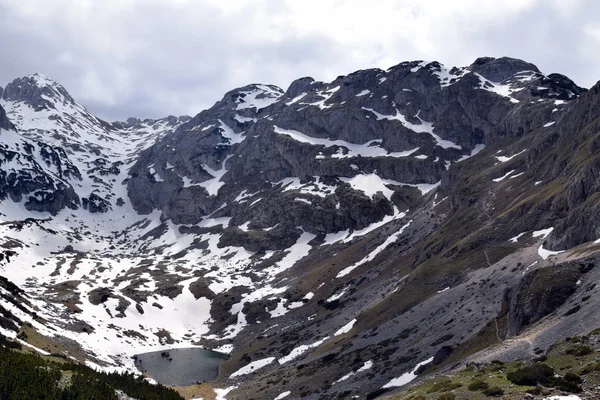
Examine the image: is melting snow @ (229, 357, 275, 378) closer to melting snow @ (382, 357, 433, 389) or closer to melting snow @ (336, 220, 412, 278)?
melting snow @ (382, 357, 433, 389)

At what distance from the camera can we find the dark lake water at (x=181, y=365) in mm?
104000

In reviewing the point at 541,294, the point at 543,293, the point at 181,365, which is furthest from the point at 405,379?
the point at 181,365

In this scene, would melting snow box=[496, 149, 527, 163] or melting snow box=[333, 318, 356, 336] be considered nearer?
melting snow box=[333, 318, 356, 336]

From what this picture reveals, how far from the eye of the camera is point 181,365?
116m

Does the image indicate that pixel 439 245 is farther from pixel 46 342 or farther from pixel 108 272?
pixel 108 272

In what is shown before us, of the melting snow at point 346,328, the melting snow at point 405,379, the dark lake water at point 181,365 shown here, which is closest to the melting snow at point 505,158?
the melting snow at point 346,328

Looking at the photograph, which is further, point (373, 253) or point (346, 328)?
point (373, 253)

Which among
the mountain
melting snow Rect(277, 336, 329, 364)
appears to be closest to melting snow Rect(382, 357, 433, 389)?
the mountain

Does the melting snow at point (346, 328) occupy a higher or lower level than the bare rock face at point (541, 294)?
higher

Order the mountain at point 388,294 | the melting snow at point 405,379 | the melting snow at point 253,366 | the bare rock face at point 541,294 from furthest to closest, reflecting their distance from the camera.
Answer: the melting snow at point 253,366 < the mountain at point 388,294 < the melting snow at point 405,379 < the bare rock face at point 541,294

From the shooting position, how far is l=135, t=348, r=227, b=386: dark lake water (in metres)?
104

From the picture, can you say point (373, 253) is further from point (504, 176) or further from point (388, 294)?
point (388, 294)

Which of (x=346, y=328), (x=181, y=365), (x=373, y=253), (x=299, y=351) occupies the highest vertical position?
(x=373, y=253)

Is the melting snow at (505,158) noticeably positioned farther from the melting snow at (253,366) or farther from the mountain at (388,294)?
the melting snow at (253,366)
